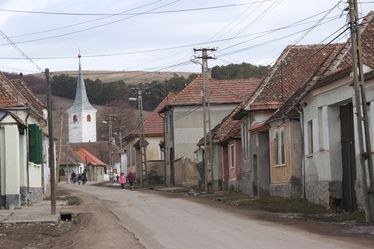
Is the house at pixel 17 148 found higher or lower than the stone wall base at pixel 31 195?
higher

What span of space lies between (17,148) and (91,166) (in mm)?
87688

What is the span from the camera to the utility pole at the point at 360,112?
19203 mm

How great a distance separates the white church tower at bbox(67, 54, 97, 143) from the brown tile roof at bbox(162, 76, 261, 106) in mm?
61793

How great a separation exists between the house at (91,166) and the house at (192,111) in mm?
53393

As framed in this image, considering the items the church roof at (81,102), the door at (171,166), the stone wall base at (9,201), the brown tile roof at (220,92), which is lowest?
the stone wall base at (9,201)

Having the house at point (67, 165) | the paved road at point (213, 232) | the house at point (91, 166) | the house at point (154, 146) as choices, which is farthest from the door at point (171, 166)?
the house at point (91, 166)

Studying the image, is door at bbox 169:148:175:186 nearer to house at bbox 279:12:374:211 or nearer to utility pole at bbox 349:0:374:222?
house at bbox 279:12:374:211

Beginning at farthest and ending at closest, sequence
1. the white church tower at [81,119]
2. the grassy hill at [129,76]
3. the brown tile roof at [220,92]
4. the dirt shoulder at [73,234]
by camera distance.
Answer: the white church tower at [81,119]
the grassy hill at [129,76]
the brown tile roof at [220,92]
the dirt shoulder at [73,234]

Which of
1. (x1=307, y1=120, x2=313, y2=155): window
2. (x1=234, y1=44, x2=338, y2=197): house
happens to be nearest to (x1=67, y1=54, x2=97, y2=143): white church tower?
(x1=234, y1=44, x2=338, y2=197): house

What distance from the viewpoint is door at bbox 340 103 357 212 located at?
22.8m

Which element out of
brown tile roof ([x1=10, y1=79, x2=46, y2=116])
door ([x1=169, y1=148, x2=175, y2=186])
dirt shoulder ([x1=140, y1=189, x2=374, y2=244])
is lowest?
dirt shoulder ([x1=140, y1=189, x2=374, y2=244])

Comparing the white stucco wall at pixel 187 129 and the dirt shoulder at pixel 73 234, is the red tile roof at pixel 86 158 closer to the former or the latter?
the white stucco wall at pixel 187 129

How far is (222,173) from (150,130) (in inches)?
917

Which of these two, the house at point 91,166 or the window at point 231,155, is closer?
the window at point 231,155
